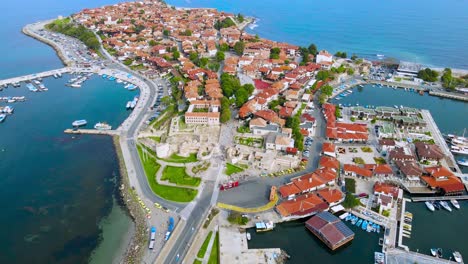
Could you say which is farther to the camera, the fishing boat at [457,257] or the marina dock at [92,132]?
the marina dock at [92,132]

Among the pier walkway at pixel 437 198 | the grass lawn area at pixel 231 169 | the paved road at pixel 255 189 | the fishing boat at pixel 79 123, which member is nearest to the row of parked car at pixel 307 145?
the paved road at pixel 255 189

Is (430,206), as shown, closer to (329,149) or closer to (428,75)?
(329,149)

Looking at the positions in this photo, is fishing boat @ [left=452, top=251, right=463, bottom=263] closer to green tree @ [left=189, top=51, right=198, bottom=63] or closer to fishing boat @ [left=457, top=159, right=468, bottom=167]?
fishing boat @ [left=457, top=159, right=468, bottom=167]

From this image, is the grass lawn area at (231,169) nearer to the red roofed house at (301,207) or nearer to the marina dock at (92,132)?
the red roofed house at (301,207)

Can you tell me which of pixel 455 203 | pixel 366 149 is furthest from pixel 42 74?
pixel 455 203

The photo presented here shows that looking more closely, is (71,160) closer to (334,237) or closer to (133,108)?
(133,108)

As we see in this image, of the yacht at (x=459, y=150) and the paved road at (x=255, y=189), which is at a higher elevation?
the yacht at (x=459, y=150)
